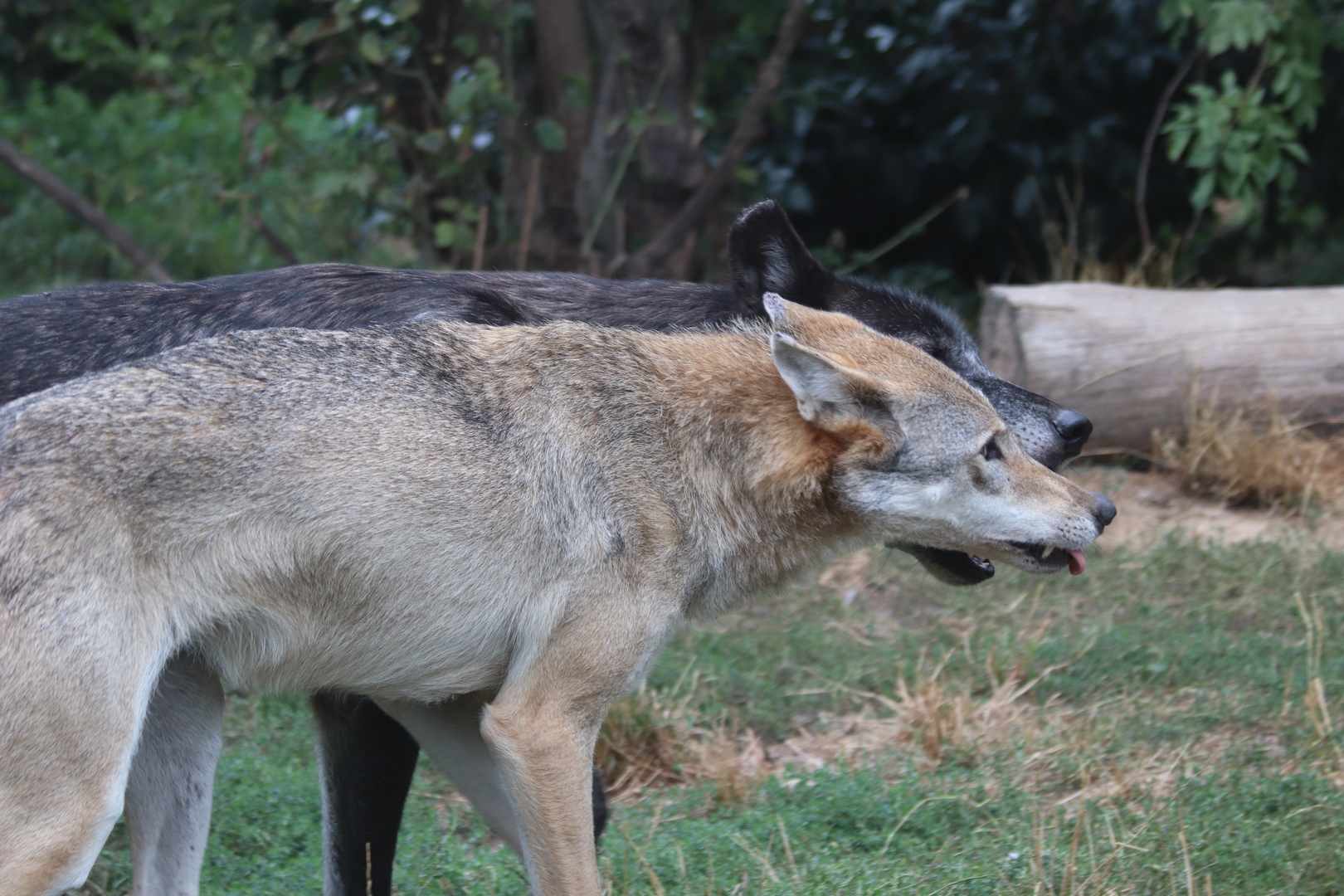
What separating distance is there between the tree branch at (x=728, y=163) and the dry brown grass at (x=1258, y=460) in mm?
2884

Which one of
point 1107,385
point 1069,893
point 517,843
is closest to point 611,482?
point 517,843

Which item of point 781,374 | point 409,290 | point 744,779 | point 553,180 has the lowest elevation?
point 744,779

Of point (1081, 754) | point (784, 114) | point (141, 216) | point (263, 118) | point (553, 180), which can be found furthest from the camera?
point (141, 216)

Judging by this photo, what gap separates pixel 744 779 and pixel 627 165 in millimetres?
4480

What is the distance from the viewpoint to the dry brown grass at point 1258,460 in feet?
22.9

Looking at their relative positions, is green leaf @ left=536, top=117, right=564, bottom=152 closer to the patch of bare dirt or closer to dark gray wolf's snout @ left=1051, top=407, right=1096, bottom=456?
the patch of bare dirt

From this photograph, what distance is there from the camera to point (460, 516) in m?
3.16

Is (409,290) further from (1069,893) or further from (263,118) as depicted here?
(263,118)

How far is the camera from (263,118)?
25.5 ft

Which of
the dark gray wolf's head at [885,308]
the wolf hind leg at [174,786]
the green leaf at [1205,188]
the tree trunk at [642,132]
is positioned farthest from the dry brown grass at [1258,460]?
the wolf hind leg at [174,786]

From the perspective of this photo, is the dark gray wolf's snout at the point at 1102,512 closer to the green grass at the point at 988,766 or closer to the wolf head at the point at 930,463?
the wolf head at the point at 930,463

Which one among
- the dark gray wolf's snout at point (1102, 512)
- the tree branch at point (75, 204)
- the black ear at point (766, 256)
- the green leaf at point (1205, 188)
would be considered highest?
the tree branch at point (75, 204)

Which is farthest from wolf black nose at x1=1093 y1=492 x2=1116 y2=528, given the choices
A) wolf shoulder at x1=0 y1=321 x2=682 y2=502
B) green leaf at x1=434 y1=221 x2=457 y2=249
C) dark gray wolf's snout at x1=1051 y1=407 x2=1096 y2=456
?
green leaf at x1=434 y1=221 x2=457 y2=249

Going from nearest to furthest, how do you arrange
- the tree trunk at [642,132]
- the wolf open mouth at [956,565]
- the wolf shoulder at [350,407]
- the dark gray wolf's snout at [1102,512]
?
1. the wolf shoulder at [350,407]
2. the dark gray wolf's snout at [1102,512]
3. the wolf open mouth at [956,565]
4. the tree trunk at [642,132]
